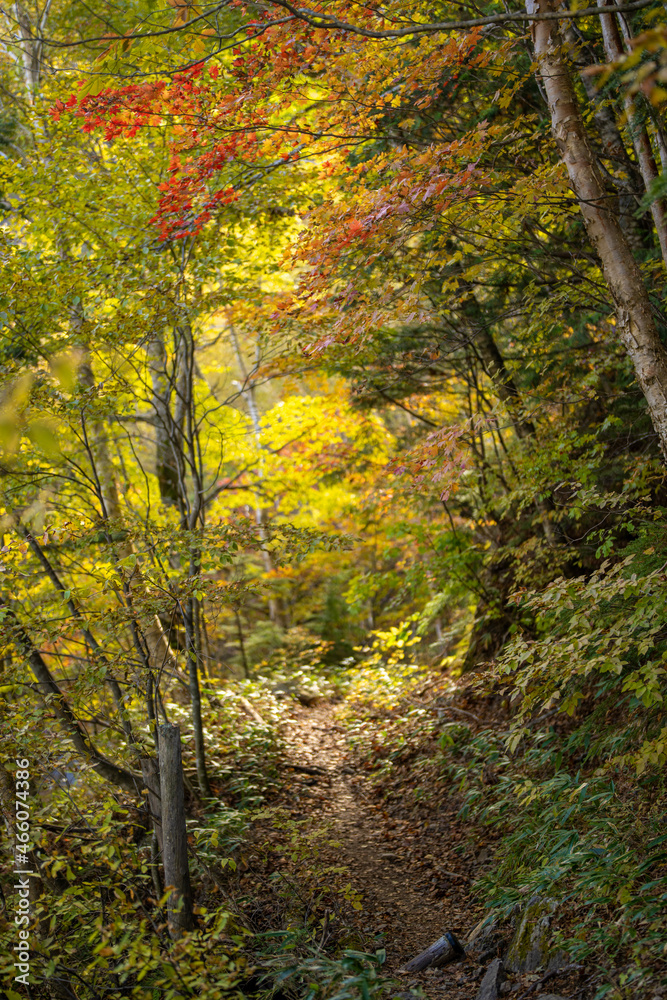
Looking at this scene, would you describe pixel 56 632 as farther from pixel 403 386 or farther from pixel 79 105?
pixel 403 386

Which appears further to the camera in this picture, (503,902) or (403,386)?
(403,386)

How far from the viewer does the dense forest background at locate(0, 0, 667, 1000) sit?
3.50 metres

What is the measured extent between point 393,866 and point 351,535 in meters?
2.71

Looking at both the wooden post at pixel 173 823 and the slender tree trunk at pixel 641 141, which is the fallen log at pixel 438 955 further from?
the slender tree trunk at pixel 641 141

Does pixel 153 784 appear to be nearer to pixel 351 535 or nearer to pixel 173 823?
pixel 173 823

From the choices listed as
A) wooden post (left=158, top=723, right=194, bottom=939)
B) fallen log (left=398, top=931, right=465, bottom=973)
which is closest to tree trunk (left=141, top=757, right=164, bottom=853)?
wooden post (left=158, top=723, right=194, bottom=939)

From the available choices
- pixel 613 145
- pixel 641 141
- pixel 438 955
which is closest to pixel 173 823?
pixel 438 955

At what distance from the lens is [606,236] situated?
372 centimetres

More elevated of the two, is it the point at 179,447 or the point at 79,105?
the point at 79,105

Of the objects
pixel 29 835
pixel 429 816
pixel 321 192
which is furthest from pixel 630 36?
pixel 429 816

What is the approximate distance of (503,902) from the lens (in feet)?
13.1

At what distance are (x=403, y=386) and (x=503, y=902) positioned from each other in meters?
5.42

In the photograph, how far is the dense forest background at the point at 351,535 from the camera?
350 cm

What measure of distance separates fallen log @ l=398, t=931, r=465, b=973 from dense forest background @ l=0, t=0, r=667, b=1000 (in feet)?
0.12
